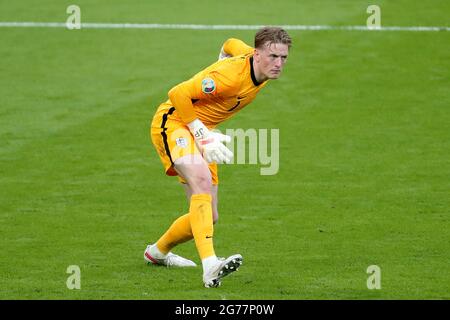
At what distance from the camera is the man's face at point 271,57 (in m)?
9.70

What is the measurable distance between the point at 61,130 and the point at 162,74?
3177mm

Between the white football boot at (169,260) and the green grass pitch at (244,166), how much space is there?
4.3 inches

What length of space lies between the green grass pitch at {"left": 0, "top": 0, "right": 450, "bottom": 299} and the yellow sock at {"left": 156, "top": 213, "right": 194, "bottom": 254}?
9.8 inches

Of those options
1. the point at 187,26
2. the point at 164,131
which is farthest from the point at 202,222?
the point at 187,26

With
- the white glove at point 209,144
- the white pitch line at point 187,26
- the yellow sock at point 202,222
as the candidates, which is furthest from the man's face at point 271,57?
the white pitch line at point 187,26

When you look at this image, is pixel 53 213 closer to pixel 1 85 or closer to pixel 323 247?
pixel 323 247

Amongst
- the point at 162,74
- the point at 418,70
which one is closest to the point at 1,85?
the point at 162,74

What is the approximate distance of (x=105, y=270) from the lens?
410 inches

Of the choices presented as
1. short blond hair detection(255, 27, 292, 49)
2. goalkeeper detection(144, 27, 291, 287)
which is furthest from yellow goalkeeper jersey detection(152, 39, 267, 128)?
short blond hair detection(255, 27, 292, 49)

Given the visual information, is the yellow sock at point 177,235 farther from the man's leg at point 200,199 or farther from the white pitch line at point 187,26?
the white pitch line at point 187,26

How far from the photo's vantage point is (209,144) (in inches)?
382

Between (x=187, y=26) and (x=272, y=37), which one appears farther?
(x=187, y=26)

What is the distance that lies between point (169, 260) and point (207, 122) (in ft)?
4.81

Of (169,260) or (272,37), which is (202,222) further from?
(272,37)
